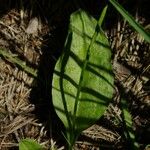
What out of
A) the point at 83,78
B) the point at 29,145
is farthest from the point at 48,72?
the point at 29,145

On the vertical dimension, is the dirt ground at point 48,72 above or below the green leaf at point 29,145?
above

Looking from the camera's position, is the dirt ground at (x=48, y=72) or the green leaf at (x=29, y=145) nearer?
the green leaf at (x=29, y=145)

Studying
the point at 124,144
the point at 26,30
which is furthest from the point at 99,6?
the point at 124,144

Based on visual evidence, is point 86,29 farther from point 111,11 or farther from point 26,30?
point 26,30

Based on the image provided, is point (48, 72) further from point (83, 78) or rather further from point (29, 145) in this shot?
point (29, 145)
